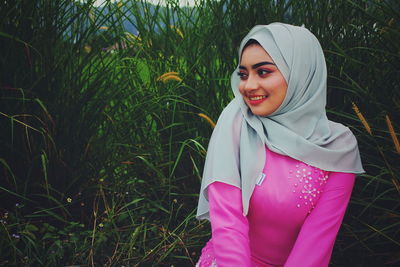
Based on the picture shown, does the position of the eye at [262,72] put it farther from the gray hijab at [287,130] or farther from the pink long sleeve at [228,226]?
the pink long sleeve at [228,226]

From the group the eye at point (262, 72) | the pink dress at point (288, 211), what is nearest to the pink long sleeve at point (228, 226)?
the pink dress at point (288, 211)

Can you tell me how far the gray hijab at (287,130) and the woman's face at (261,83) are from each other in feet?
0.08

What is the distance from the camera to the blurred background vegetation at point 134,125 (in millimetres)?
2199

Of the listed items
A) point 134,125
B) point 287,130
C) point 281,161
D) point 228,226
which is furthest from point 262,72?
point 134,125

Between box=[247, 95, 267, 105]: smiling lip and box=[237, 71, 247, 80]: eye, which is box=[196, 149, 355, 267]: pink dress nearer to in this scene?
box=[247, 95, 267, 105]: smiling lip

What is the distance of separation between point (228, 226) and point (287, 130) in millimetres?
445

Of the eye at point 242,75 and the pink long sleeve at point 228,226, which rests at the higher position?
the eye at point 242,75

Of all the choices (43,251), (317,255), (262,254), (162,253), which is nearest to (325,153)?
(317,255)

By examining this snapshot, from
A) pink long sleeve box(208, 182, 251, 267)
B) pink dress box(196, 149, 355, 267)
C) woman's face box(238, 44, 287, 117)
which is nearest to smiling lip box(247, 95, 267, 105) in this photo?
woman's face box(238, 44, 287, 117)

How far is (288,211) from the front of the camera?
68.1 inches

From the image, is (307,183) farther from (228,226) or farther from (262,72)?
(262,72)

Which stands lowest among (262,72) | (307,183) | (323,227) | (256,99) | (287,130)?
(323,227)

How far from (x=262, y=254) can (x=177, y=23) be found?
1681mm

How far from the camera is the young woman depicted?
170 cm
